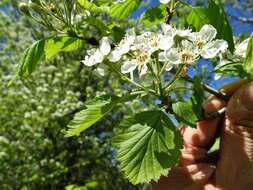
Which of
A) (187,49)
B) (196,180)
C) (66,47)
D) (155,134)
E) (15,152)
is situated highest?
(66,47)

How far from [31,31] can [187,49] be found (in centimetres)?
1239

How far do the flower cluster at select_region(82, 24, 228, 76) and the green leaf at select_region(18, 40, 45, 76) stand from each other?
0.21m

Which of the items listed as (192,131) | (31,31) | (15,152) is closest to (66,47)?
(192,131)

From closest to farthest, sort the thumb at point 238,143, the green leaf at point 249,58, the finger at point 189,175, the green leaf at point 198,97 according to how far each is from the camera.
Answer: the green leaf at point 249,58
the green leaf at point 198,97
the thumb at point 238,143
the finger at point 189,175

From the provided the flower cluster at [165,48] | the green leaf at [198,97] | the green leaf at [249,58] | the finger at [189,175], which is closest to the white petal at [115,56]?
the flower cluster at [165,48]

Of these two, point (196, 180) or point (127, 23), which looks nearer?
point (196, 180)

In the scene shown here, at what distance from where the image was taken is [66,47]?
4.91ft

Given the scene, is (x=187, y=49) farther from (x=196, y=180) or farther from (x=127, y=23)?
(x=127, y=23)

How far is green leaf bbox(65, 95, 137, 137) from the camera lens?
1.32 meters

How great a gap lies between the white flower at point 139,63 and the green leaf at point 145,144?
0.36ft

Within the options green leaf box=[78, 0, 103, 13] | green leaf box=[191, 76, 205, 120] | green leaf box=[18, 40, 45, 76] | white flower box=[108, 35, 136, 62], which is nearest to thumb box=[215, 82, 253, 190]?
green leaf box=[191, 76, 205, 120]

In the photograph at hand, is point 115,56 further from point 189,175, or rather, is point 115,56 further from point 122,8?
point 189,175

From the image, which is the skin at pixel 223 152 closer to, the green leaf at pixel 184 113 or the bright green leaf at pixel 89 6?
the green leaf at pixel 184 113

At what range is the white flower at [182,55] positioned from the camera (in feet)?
4.09
